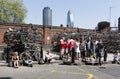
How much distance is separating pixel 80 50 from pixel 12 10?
52912 millimetres

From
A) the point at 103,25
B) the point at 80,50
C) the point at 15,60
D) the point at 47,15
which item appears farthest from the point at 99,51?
the point at 47,15

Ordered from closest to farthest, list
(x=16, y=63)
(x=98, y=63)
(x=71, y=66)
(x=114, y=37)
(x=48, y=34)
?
(x=16, y=63), (x=71, y=66), (x=98, y=63), (x=114, y=37), (x=48, y=34)

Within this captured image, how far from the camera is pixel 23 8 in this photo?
80.6 meters

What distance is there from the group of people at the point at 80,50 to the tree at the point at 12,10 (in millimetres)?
49880

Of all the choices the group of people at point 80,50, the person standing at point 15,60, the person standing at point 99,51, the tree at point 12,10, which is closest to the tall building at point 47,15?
the tree at point 12,10

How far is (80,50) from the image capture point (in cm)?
2844

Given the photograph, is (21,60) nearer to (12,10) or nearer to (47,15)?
(12,10)

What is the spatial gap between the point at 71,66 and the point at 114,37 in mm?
16330

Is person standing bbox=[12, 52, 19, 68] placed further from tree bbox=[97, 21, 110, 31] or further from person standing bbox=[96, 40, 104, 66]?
tree bbox=[97, 21, 110, 31]

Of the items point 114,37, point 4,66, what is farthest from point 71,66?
point 114,37

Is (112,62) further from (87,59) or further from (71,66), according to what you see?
(71,66)

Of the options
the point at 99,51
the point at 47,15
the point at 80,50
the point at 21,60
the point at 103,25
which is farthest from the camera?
the point at 47,15

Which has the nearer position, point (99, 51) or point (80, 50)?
point (99, 51)

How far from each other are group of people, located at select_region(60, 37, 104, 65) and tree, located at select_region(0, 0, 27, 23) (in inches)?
1964
